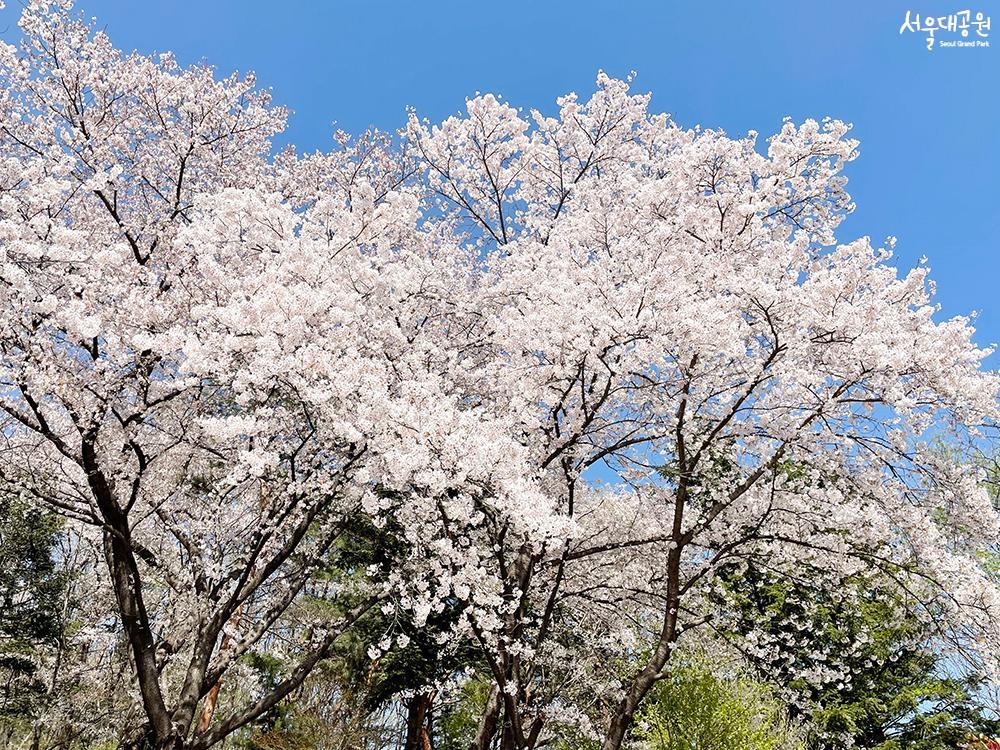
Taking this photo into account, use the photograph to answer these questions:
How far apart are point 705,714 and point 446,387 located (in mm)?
6272

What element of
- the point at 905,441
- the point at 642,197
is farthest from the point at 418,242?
the point at 905,441

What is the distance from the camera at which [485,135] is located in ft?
36.8

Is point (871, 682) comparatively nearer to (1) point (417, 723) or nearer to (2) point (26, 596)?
(1) point (417, 723)

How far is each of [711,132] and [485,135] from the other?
3888 mm

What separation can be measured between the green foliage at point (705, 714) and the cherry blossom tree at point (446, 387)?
0.85 m


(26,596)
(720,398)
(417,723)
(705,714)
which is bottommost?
(417,723)

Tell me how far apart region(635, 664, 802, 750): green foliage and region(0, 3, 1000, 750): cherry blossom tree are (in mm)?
846

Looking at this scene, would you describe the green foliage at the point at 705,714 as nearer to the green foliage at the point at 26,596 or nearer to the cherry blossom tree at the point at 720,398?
the cherry blossom tree at the point at 720,398

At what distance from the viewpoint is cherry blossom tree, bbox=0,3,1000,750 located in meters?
6.60

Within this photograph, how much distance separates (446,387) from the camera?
840 cm

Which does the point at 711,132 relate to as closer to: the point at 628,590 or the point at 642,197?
the point at 642,197

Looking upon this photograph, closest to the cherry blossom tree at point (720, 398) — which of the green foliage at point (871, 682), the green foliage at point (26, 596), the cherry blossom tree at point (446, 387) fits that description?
the cherry blossom tree at point (446, 387)

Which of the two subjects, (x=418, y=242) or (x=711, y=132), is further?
(x=418, y=242)

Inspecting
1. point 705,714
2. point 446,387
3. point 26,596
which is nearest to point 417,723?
point 705,714
